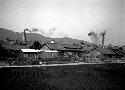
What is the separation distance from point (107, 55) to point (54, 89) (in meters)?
52.5

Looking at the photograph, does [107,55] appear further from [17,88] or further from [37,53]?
[17,88]

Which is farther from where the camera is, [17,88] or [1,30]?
[1,30]

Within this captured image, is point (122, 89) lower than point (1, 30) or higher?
lower

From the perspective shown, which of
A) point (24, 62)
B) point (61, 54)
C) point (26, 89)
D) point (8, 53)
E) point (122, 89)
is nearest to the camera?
point (26, 89)

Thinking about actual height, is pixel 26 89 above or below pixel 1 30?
below

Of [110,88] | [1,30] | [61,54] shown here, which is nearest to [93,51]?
[61,54]

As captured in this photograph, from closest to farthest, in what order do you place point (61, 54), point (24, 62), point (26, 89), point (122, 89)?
point (26, 89)
point (122, 89)
point (24, 62)
point (61, 54)

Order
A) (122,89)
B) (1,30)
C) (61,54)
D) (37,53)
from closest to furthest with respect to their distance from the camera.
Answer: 1. (122,89)
2. (37,53)
3. (61,54)
4. (1,30)

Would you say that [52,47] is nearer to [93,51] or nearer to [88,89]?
[93,51]

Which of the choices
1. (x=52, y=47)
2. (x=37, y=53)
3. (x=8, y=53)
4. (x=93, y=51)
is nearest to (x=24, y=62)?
(x=8, y=53)

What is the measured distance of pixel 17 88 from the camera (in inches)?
466

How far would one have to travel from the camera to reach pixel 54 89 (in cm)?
1208

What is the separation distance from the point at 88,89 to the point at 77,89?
87cm

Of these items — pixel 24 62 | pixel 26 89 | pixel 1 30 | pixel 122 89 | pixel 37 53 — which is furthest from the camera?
pixel 1 30
